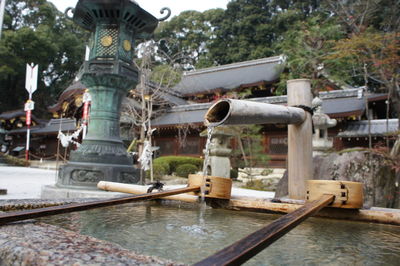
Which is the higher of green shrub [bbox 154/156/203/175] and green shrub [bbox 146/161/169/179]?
green shrub [bbox 154/156/203/175]

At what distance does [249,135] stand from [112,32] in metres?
7.62

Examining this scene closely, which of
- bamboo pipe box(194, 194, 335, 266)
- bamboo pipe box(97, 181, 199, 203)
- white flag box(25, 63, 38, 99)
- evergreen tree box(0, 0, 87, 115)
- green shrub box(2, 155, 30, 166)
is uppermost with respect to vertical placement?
evergreen tree box(0, 0, 87, 115)

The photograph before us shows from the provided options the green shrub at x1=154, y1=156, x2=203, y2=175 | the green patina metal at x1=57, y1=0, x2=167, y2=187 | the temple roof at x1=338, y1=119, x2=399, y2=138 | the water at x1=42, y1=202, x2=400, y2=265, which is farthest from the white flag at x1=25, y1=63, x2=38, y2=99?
the water at x1=42, y1=202, x2=400, y2=265

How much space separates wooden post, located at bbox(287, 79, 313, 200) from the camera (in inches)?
94.3

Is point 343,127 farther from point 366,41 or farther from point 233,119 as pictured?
point 233,119

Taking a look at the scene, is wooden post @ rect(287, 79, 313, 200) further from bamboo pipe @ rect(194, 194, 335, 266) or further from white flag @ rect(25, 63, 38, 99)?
white flag @ rect(25, 63, 38, 99)

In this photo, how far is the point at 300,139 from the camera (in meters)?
2.40

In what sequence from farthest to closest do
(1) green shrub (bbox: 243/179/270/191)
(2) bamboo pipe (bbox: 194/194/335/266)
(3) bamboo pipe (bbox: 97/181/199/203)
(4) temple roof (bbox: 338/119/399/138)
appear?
1. (4) temple roof (bbox: 338/119/399/138)
2. (1) green shrub (bbox: 243/179/270/191)
3. (3) bamboo pipe (bbox: 97/181/199/203)
4. (2) bamboo pipe (bbox: 194/194/335/266)

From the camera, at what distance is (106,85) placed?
4.81m

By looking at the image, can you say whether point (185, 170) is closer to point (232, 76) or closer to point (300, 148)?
point (300, 148)

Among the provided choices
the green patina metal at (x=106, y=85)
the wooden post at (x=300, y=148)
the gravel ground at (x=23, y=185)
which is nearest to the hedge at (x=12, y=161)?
the gravel ground at (x=23, y=185)

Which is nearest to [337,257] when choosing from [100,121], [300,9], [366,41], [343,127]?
[100,121]

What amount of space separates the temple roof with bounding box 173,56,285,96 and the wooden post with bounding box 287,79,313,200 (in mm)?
17314

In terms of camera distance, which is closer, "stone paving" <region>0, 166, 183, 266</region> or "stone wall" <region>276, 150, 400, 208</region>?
"stone paving" <region>0, 166, 183, 266</region>
